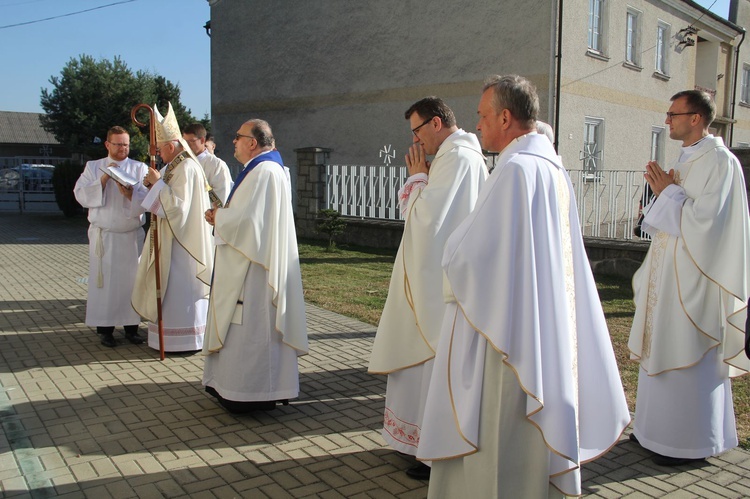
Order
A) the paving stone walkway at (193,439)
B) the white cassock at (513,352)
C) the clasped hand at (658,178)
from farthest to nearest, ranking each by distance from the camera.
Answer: the clasped hand at (658,178)
the paving stone walkway at (193,439)
the white cassock at (513,352)

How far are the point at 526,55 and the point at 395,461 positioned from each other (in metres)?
13.7

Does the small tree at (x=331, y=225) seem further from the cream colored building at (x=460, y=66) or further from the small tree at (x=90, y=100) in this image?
the small tree at (x=90, y=100)

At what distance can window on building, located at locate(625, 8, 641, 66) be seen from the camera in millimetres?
18422

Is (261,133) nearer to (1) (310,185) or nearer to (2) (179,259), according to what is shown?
(2) (179,259)

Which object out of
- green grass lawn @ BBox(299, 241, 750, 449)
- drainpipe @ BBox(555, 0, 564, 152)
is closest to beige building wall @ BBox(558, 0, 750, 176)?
drainpipe @ BBox(555, 0, 564, 152)

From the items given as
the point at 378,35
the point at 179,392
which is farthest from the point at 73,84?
the point at 179,392

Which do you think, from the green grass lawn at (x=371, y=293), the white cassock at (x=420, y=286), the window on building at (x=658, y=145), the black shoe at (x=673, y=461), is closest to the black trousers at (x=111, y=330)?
the green grass lawn at (x=371, y=293)

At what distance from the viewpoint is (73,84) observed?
2945cm

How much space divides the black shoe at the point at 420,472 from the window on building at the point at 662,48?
19124 millimetres

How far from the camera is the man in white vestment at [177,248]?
252 inches

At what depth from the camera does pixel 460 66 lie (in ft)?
57.6

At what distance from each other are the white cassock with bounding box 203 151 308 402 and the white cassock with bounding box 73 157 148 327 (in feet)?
8.29

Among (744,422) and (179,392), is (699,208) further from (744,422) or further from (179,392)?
(179,392)

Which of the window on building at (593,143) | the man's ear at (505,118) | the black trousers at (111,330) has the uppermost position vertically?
the window on building at (593,143)
